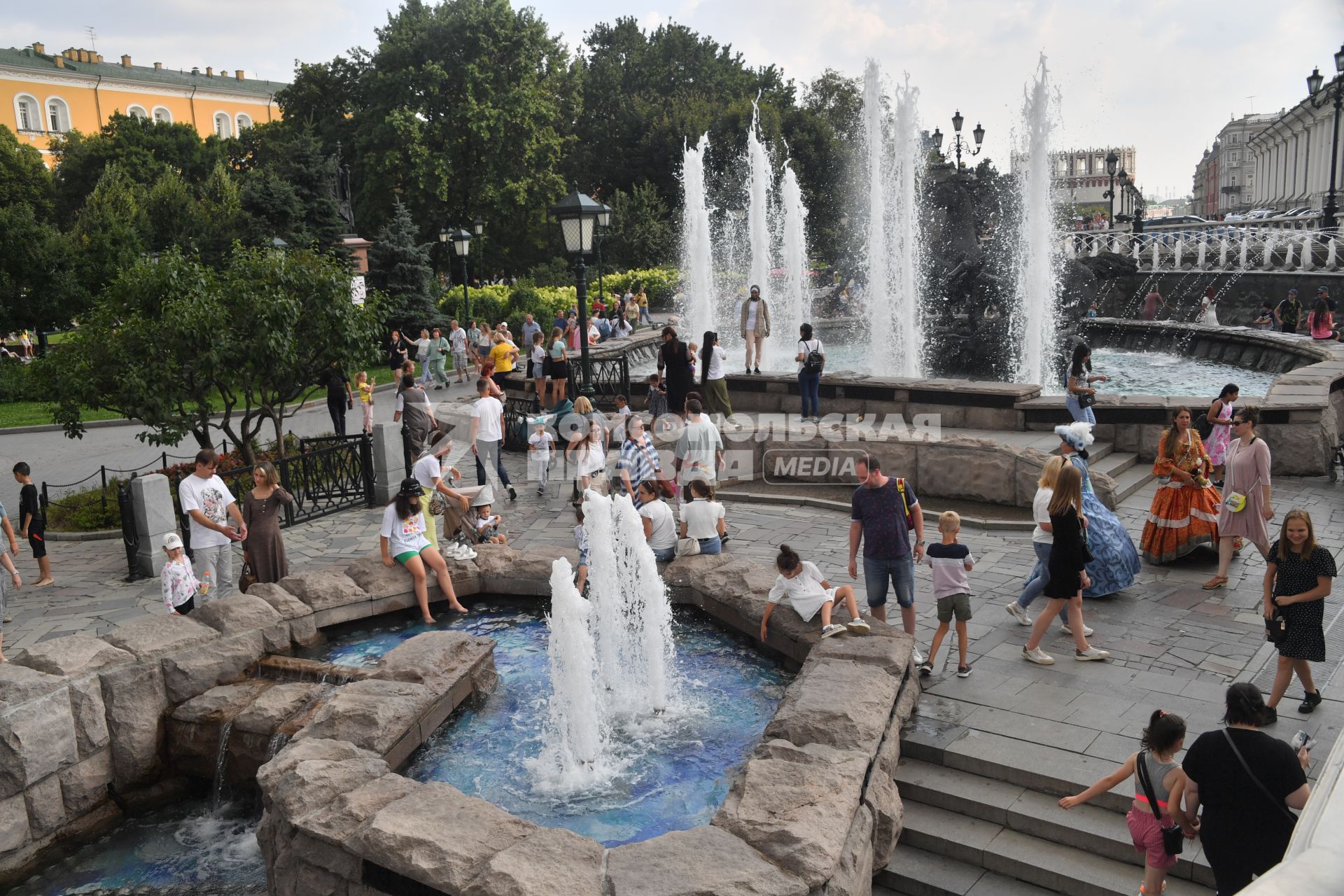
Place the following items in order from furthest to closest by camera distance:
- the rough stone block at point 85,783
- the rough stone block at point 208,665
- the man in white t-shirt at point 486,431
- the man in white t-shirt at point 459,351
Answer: the man in white t-shirt at point 459,351, the man in white t-shirt at point 486,431, the rough stone block at point 208,665, the rough stone block at point 85,783

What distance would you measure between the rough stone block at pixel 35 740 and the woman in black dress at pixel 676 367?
805cm

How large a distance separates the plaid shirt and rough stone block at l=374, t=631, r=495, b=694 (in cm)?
278

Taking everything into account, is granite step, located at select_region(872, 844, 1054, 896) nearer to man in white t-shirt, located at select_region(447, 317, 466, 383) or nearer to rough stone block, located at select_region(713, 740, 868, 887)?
rough stone block, located at select_region(713, 740, 868, 887)

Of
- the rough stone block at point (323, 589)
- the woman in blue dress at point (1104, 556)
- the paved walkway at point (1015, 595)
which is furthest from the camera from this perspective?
the rough stone block at point (323, 589)

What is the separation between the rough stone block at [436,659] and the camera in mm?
6445

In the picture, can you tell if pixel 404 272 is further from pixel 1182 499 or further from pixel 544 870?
pixel 544 870

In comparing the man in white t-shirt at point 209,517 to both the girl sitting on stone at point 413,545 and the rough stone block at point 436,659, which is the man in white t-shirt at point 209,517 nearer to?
the girl sitting on stone at point 413,545

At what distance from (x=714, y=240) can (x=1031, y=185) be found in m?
25.0

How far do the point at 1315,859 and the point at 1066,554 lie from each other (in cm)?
544

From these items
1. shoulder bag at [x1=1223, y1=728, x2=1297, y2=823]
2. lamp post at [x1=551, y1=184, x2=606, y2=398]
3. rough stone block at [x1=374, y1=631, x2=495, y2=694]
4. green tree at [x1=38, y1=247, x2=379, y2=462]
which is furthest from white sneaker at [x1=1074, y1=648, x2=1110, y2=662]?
green tree at [x1=38, y1=247, x2=379, y2=462]

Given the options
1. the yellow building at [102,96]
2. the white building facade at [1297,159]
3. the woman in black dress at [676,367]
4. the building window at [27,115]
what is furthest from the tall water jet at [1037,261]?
the building window at [27,115]

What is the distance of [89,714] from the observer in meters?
6.38

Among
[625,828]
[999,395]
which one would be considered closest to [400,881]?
[625,828]

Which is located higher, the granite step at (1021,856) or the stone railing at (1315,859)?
the stone railing at (1315,859)
